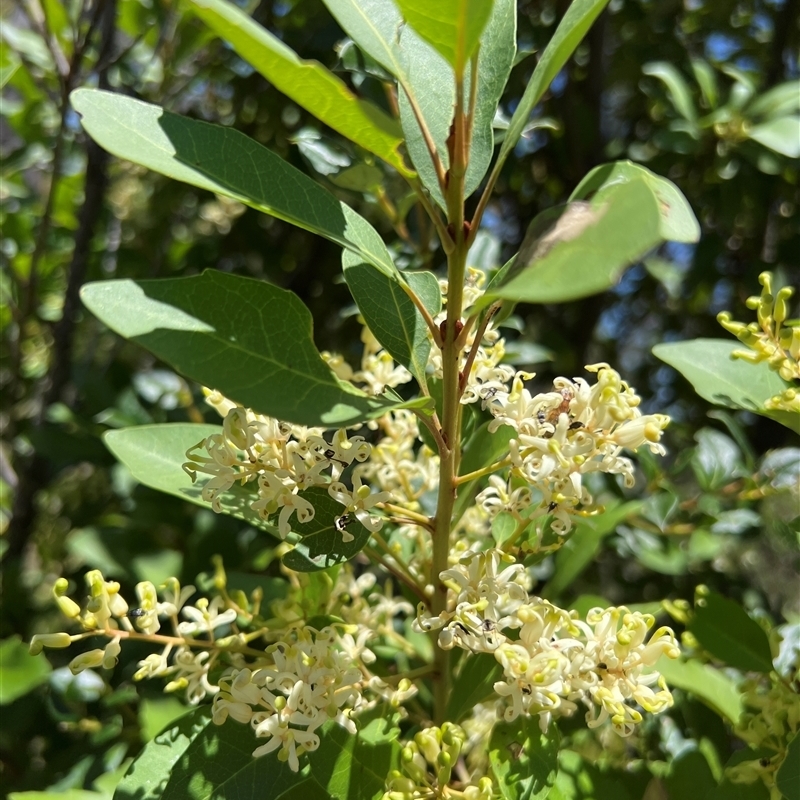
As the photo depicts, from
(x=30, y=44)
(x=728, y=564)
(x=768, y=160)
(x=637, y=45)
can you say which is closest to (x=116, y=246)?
(x=30, y=44)

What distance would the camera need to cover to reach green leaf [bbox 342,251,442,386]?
2.33ft

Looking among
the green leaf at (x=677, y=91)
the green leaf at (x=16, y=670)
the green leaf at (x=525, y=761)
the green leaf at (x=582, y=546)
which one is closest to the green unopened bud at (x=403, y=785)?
the green leaf at (x=525, y=761)

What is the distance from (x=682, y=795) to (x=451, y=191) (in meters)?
0.75

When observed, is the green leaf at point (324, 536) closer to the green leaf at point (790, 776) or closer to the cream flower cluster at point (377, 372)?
the cream flower cluster at point (377, 372)

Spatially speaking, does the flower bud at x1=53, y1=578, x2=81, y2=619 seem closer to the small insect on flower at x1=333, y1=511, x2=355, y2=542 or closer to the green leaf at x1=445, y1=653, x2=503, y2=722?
the small insect on flower at x1=333, y1=511, x2=355, y2=542

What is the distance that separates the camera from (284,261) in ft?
6.47

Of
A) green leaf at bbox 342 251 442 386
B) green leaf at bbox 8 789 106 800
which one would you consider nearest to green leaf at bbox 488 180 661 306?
green leaf at bbox 342 251 442 386

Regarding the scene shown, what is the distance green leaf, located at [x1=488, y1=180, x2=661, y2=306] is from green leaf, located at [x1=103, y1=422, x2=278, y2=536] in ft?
1.59

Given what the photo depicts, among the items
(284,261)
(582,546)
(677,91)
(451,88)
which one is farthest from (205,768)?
(677,91)

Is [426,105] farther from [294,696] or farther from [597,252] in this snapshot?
[294,696]

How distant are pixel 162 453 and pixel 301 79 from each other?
48cm

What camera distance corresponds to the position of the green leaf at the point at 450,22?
20.4 inches

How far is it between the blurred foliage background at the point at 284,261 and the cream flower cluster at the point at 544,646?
380mm

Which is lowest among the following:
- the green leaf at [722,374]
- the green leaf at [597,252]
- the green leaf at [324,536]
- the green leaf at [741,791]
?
the green leaf at [741,791]
